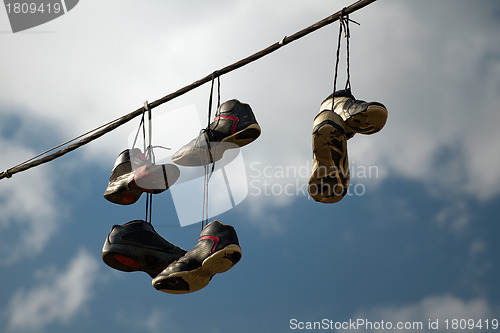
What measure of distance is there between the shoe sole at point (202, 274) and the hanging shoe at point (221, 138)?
766 mm

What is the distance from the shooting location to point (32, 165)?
7.45 metres

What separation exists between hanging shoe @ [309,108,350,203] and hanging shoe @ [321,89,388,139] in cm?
21

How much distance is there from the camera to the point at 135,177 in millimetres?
6562

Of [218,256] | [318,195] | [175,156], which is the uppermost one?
[175,156]

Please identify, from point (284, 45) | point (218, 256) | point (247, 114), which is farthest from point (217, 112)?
point (218, 256)

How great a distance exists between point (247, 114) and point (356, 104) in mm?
741

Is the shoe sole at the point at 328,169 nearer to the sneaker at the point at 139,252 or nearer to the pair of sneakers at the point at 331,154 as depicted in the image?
the pair of sneakers at the point at 331,154

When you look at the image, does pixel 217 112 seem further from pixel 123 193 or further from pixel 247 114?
pixel 123 193

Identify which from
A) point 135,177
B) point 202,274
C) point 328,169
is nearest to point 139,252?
point 135,177

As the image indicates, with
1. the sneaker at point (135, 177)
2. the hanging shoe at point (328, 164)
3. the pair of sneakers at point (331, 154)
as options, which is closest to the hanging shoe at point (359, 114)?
the pair of sneakers at point (331, 154)

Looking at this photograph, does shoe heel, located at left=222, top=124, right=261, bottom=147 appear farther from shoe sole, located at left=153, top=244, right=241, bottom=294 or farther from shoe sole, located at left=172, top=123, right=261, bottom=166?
shoe sole, located at left=153, top=244, right=241, bottom=294

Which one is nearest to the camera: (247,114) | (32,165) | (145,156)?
(247,114)

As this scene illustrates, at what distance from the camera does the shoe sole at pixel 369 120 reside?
599cm

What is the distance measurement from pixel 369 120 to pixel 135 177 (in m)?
1.53
